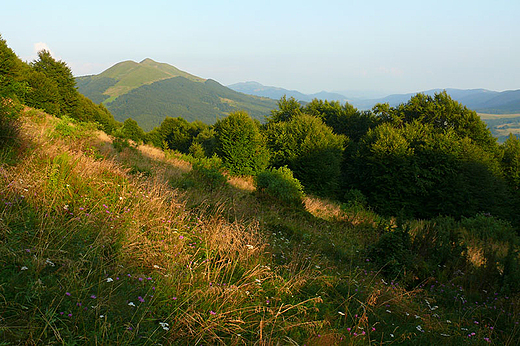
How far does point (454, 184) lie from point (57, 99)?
3422 centimetres

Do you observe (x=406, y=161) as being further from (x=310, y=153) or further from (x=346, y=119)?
(x=346, y=119)

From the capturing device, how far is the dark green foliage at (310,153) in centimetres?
2147

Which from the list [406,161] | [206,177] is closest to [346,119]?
[406,161]

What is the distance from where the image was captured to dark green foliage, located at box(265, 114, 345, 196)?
70.4 feet

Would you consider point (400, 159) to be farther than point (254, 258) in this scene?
Yes

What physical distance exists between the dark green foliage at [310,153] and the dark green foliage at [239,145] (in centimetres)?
243

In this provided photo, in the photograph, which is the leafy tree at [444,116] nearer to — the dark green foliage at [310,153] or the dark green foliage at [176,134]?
the dark green foliage at [310,153]

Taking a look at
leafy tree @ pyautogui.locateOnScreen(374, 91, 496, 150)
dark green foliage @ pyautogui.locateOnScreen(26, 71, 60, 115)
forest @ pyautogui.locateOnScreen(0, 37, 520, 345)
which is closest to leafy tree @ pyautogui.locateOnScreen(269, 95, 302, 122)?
leafy tree @ pyautogui.locateOnScreen(374, 91, 496, 150)

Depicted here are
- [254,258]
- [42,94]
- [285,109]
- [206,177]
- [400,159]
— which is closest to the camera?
[254,258]

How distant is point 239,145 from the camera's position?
21.5 m

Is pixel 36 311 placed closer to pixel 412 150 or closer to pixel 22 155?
pixel 22 155

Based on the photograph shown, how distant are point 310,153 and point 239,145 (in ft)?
17.2

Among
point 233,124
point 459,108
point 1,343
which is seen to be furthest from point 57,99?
point 459,108

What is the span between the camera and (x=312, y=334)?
96.5 inches
